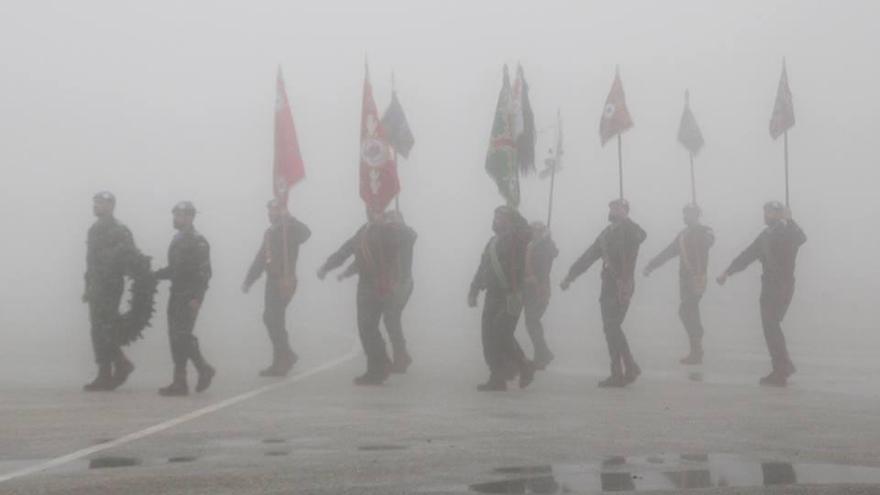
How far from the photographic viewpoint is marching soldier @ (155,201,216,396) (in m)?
15.4

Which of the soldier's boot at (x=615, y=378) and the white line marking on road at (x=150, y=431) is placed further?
the soldier's boot at (x=615, y=378)

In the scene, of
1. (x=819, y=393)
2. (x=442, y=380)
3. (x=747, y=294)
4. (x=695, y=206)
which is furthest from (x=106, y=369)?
(x=747, y=294)

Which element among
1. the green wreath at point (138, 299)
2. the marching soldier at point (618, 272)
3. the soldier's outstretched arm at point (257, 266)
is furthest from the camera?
the soldier's outstretched arm at point (257, 266)

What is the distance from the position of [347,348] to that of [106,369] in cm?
1080

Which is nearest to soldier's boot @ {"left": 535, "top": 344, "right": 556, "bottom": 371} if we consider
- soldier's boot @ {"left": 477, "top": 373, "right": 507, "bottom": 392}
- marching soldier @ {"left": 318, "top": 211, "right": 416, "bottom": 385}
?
marching soldier @ {"left": 318, "top": 211, "right": 416, "bottom": 385}

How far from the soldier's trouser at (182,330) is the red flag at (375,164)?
3.05 meters

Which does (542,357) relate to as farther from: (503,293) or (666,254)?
(503,293)

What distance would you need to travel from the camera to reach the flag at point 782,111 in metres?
23.0

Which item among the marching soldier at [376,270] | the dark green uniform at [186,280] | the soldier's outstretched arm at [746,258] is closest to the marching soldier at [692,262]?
the soldier's outstretched arm at [746,258]

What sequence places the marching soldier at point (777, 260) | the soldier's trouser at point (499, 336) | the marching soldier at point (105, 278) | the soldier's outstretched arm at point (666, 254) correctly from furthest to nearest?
the soldier's outstretched arm at point (666, 254) < the marching soldier at point (777, 260) < the soldier's trouser at point (499, 336) < the marching soldier at point (105, 278)

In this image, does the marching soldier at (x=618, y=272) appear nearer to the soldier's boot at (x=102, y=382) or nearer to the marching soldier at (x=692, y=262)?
the marching soldier at (x=692, y=262)

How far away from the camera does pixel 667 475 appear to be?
900 centimetres

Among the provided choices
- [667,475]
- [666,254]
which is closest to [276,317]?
[666,254]

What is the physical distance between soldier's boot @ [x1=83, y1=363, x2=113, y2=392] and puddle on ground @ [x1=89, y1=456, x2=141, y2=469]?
19.5ft
